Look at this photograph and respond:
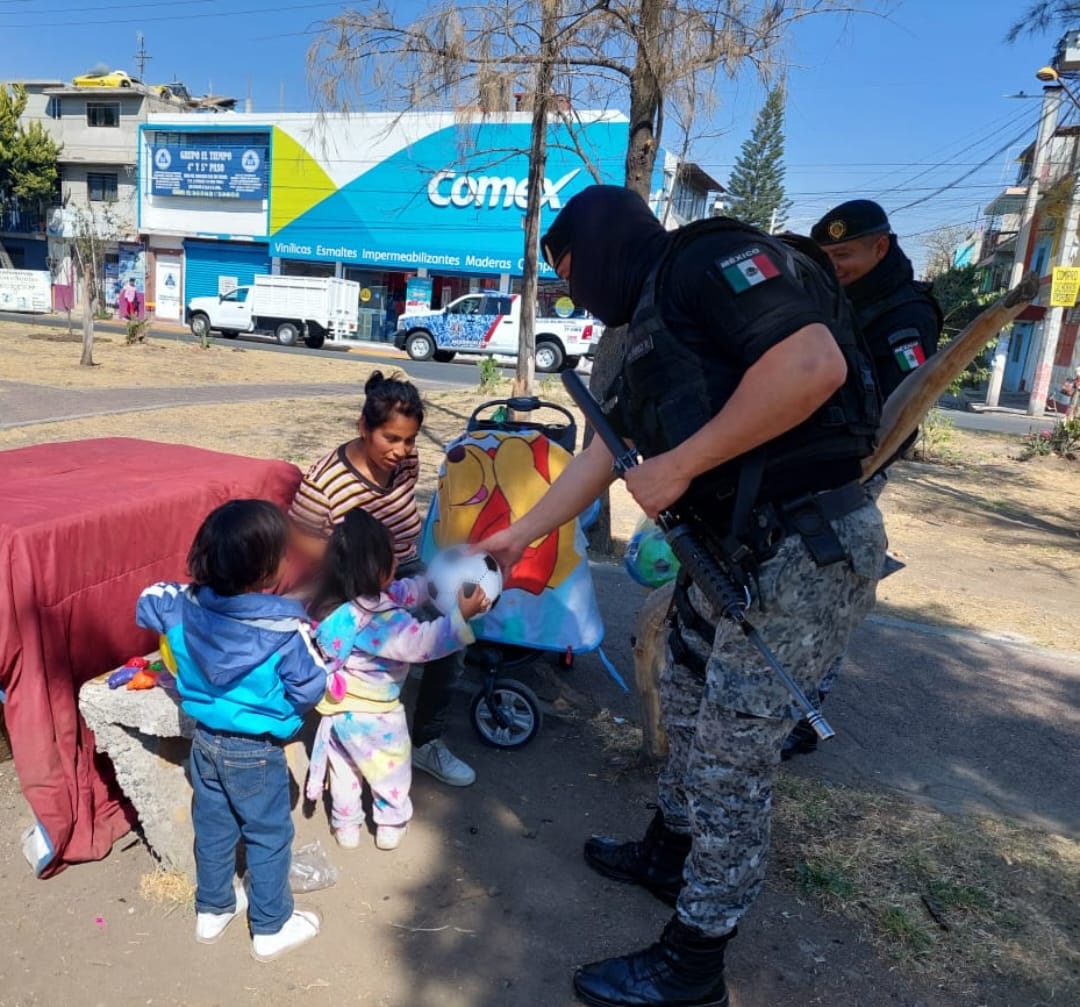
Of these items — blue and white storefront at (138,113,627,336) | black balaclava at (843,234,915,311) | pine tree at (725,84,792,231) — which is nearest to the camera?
black balaclava at (843,234,915,311)

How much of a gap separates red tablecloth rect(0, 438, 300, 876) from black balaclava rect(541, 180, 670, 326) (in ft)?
5.38

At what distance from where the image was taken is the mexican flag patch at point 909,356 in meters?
2.93

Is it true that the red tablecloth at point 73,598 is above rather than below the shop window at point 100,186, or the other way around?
below

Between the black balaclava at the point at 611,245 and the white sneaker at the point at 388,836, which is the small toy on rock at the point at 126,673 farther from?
the black balaclava at the point at 611,245

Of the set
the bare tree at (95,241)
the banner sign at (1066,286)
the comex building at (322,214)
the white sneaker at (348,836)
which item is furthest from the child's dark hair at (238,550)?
the bare tree at (95,241)

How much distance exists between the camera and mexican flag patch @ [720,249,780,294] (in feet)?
5.43

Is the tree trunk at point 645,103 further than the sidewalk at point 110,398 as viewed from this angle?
No

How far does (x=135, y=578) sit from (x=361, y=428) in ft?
2.84

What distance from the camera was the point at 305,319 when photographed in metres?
26.8

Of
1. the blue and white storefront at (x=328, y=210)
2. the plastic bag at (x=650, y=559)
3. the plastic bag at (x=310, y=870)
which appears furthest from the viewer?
the blue and white storefront at (x=328, y=210)

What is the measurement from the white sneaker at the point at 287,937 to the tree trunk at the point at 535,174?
5155mm

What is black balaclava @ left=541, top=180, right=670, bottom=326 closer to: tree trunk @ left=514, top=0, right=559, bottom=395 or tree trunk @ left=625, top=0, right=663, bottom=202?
tree trunk @ left=625, top=0, right=663, bottom=202

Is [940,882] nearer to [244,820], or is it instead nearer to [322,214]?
Answer: [244,820]

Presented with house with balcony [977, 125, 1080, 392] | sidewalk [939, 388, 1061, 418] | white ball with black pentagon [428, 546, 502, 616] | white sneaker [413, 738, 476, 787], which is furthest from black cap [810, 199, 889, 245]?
sidewalk [939, 388, 1061, 418]
